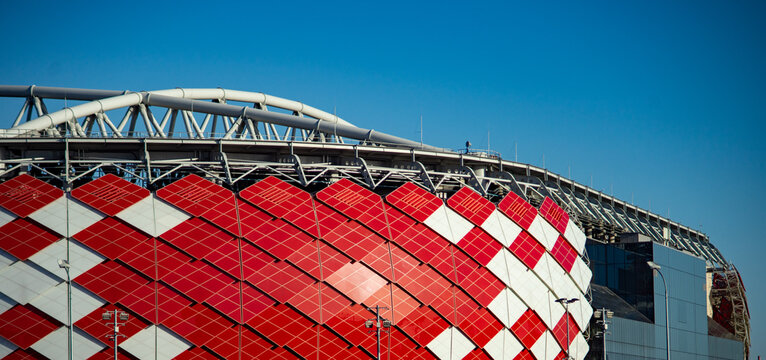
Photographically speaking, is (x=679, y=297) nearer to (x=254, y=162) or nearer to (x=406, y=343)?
(x=406, y=343)

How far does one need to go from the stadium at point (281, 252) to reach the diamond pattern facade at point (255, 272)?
0.09 metres

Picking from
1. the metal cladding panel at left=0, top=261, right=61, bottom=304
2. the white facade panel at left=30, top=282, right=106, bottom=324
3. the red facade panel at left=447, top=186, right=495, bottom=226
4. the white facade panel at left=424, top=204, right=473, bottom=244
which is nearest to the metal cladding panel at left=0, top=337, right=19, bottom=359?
the metal cladding panel at left=0, top=261, right=61, bottom=304

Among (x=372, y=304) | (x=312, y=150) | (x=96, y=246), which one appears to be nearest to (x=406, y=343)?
(x=372, y=304)

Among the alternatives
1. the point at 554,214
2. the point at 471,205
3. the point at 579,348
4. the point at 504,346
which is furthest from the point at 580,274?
the point at 471,205

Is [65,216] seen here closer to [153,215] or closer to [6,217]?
[6,217]

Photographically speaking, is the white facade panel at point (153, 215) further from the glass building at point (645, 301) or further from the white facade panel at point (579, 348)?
the glass building at point (645, 301)

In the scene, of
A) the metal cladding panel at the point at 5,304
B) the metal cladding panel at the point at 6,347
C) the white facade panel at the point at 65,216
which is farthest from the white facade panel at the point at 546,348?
the metal cladding panel at the point at 5,304

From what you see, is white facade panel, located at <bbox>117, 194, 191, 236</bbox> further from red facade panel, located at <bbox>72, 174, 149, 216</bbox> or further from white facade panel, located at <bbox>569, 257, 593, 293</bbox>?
white facade panel, located at <bbox>569, 257, 593, 293</bbox>

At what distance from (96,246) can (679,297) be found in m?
44.2

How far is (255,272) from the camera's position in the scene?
4731 cm

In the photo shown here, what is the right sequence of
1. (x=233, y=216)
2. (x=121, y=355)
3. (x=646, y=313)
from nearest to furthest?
1. (x=121, y=355)
2. (x=233, y=216)
3. (x=646, y=313)

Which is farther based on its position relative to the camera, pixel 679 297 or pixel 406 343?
pixel 679 297

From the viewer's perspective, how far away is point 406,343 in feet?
164

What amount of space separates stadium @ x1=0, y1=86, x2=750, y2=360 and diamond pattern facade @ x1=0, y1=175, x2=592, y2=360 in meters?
0.09
